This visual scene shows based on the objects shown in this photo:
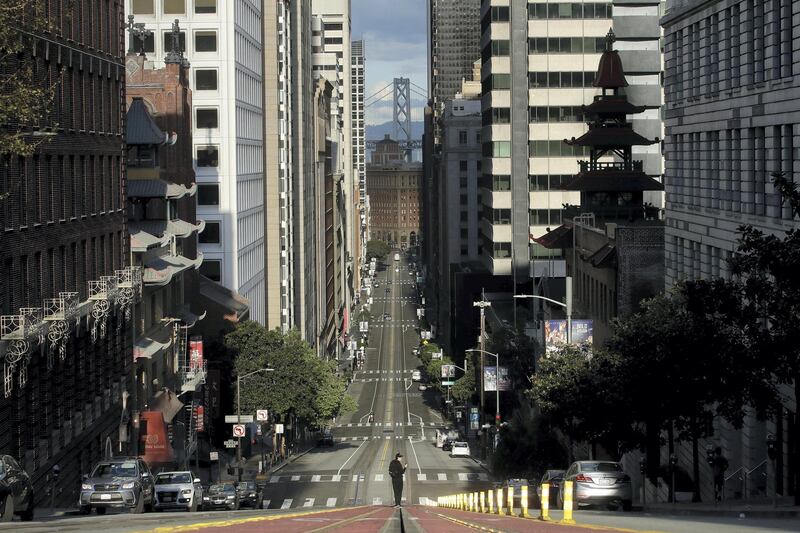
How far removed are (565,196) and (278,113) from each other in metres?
30.1

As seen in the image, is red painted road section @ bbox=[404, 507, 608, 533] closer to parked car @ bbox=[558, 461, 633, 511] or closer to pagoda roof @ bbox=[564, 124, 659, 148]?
parked car @ bbox=[558, 461, 633, 511]

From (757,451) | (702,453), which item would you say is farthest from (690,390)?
(702,453)

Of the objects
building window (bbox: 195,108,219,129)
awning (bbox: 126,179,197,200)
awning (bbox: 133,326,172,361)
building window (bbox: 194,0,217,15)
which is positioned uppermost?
building window (bbox: 194,0,217,15)

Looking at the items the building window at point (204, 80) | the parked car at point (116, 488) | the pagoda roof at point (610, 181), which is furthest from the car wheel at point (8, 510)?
the building window at point (204, 80)

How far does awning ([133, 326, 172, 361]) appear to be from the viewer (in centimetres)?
6938

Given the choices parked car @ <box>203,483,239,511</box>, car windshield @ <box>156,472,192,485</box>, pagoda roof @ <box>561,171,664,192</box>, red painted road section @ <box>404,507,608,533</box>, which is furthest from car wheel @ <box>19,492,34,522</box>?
pagoda roof @ <box>561,171,664,192</box>

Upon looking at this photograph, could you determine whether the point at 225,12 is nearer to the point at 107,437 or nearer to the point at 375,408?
the point at 107,437

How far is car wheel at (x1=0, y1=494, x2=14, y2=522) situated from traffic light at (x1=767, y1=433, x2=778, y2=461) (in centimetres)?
2211

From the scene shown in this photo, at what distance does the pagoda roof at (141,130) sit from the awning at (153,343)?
9913 millimetres

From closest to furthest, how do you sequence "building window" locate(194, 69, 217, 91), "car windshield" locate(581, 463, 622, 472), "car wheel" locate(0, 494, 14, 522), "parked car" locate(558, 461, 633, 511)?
"car wheel" locate(0, 494, 14, 522)
"parked car" locate(558, 461, 633, 511)
"car windshield" locate(581, 463, 622, 472)
"building window" locate(194, 69, 217, 91)

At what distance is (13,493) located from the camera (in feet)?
105

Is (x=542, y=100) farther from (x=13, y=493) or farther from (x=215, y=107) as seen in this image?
(x=13, y=493)

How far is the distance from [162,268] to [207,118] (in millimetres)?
40313

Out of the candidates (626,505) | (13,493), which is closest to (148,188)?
(626,505)
